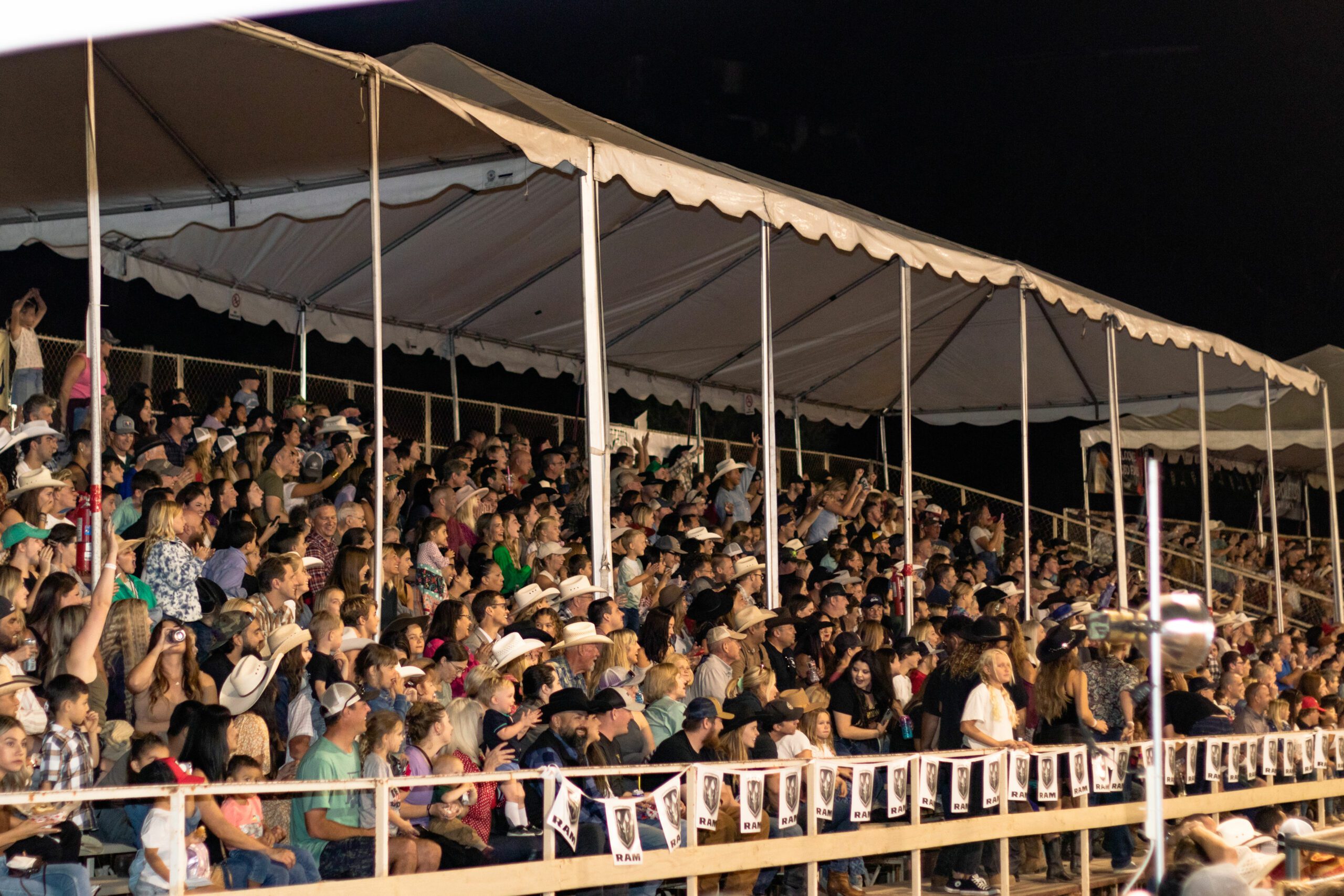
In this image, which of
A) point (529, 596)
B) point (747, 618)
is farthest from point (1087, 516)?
point (529, 596)

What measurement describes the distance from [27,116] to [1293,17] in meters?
48.2

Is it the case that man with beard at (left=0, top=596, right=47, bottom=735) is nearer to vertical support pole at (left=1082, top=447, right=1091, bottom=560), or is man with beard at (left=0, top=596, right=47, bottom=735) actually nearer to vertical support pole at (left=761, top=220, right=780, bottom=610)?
vertical support pole at (left=761, top=220, right=780, bottom=610)

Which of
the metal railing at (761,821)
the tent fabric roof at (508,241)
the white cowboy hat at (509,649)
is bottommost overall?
the metal railing at (761,821)

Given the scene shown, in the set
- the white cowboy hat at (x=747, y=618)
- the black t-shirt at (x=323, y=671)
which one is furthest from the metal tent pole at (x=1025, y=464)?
the black t-shirt at (x=323, y=671)

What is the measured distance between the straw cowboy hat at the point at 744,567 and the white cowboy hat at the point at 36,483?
236 inches

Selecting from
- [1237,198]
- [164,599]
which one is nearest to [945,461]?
[1237,198]

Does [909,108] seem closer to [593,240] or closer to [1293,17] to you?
[1293,17]

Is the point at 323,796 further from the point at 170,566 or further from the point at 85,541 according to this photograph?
the point at 85,541

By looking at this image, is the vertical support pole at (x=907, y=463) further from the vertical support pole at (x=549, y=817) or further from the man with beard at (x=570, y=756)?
the vertical support pole at (x=549, y=817)

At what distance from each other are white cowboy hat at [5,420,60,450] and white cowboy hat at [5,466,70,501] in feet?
0.75

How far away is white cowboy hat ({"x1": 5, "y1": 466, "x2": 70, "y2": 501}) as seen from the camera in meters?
9.12

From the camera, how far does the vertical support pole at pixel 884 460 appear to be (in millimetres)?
23984

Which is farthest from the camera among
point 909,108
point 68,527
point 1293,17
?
point 909,108

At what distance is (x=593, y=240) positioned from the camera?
434 inches
